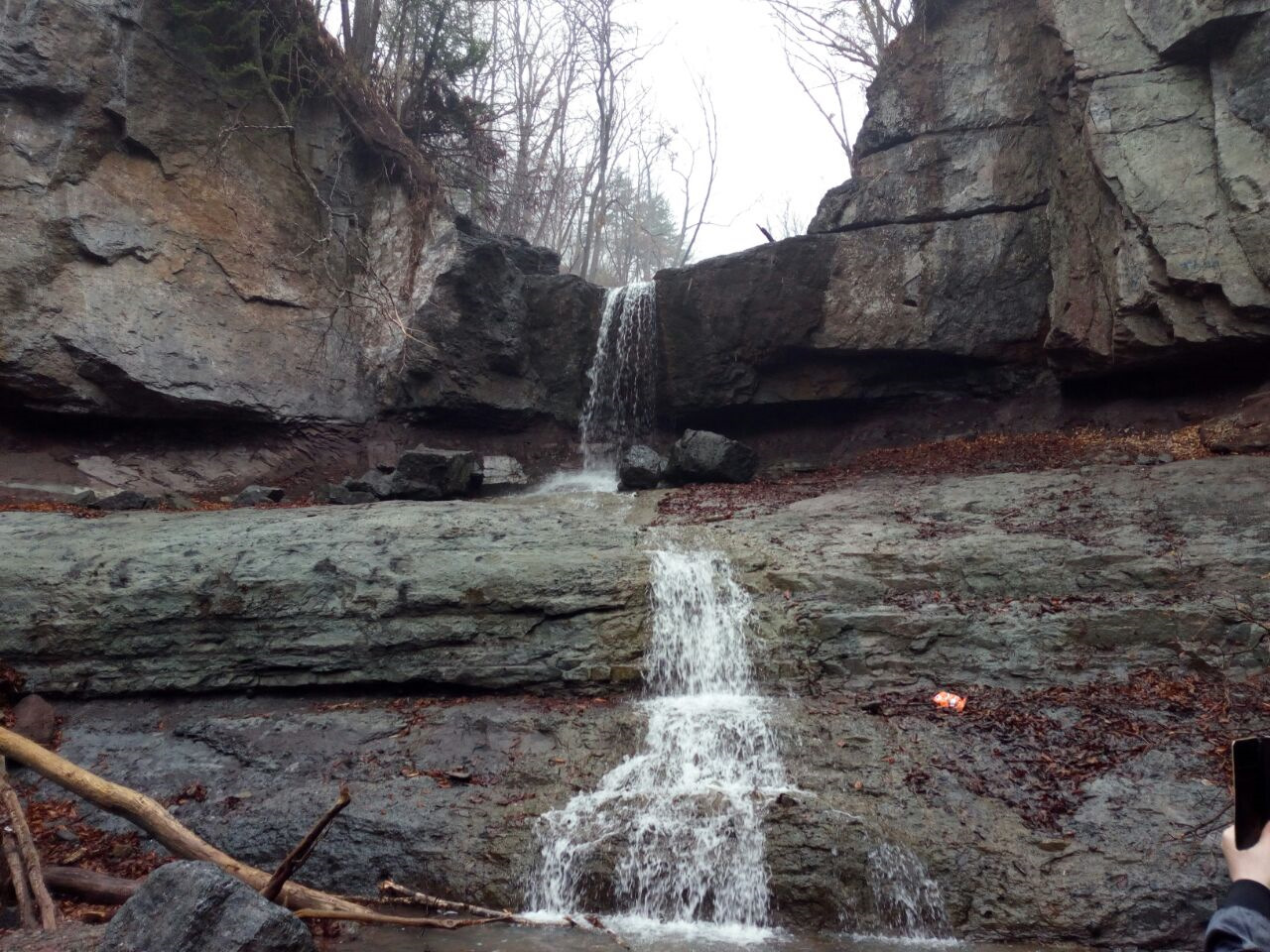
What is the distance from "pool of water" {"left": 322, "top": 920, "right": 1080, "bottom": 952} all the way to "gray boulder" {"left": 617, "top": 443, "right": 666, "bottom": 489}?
8.08 m

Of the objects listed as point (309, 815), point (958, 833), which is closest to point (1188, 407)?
point (958, 833)

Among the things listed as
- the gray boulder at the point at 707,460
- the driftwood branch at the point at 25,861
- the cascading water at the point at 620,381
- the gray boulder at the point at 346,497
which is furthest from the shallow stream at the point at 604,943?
the cascading water at the point at 620,381

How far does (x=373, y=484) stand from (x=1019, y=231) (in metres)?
10.3

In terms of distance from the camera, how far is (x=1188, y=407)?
1105cm

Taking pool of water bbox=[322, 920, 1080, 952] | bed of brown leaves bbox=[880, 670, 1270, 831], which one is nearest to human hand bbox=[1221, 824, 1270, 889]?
pool of water bbox=[322, 920, 1080, 952]

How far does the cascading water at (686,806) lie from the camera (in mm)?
5441

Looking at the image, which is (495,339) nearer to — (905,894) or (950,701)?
(950,701)

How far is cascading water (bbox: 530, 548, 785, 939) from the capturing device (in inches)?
214

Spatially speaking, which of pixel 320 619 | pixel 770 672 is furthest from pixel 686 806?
pixel 320 619

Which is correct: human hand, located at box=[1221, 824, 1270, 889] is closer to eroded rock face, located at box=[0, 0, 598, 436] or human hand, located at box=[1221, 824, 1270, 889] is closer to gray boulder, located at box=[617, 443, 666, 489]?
gray boulder, located at box=[617, 443, 666, 489]

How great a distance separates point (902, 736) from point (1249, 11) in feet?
29.6

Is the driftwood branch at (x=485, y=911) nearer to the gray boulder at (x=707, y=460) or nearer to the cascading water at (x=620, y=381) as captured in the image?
the gray boulder at (x=707, y=460)

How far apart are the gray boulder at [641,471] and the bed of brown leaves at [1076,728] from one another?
21.0 feet

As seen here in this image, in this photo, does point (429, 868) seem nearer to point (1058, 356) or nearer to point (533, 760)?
point (533, 760)
